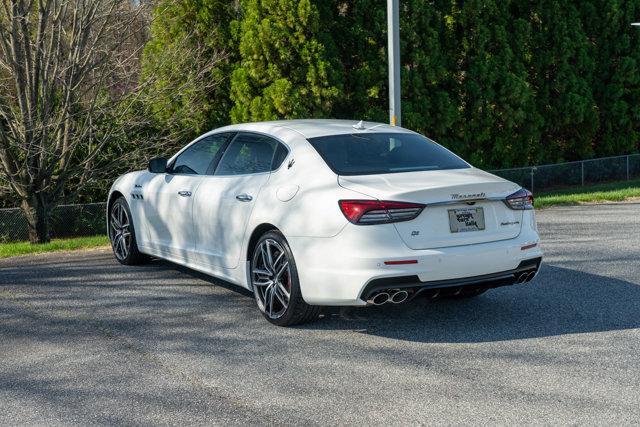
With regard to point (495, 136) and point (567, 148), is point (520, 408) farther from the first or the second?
point (567, 148)

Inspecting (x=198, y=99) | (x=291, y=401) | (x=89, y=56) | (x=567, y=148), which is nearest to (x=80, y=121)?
(x=89, y=56)

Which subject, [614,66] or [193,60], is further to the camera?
[614,66]

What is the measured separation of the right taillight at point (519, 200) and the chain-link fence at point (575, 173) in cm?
1194

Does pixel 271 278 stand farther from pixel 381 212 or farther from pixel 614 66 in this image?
pixel 614 66

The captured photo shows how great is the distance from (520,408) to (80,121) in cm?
1143

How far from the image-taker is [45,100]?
13.1 meters

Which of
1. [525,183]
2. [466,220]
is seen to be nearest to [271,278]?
[466,220]

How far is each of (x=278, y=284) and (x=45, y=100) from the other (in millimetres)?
7708

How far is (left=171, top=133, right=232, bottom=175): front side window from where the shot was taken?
318 inches

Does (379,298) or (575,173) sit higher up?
(379,298)

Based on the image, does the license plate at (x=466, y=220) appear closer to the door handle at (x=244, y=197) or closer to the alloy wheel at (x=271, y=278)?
the alloy wheel at (x=271, y=278)

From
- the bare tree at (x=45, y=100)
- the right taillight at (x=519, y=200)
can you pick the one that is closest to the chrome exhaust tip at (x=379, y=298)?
the right taillight at (x=519, y=200)

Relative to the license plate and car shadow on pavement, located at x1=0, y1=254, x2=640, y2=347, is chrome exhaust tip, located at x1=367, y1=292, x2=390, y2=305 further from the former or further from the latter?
the license plate

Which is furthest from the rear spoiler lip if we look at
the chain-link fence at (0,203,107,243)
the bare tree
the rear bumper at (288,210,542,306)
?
the chain-link fence at (0,203,107,243)
